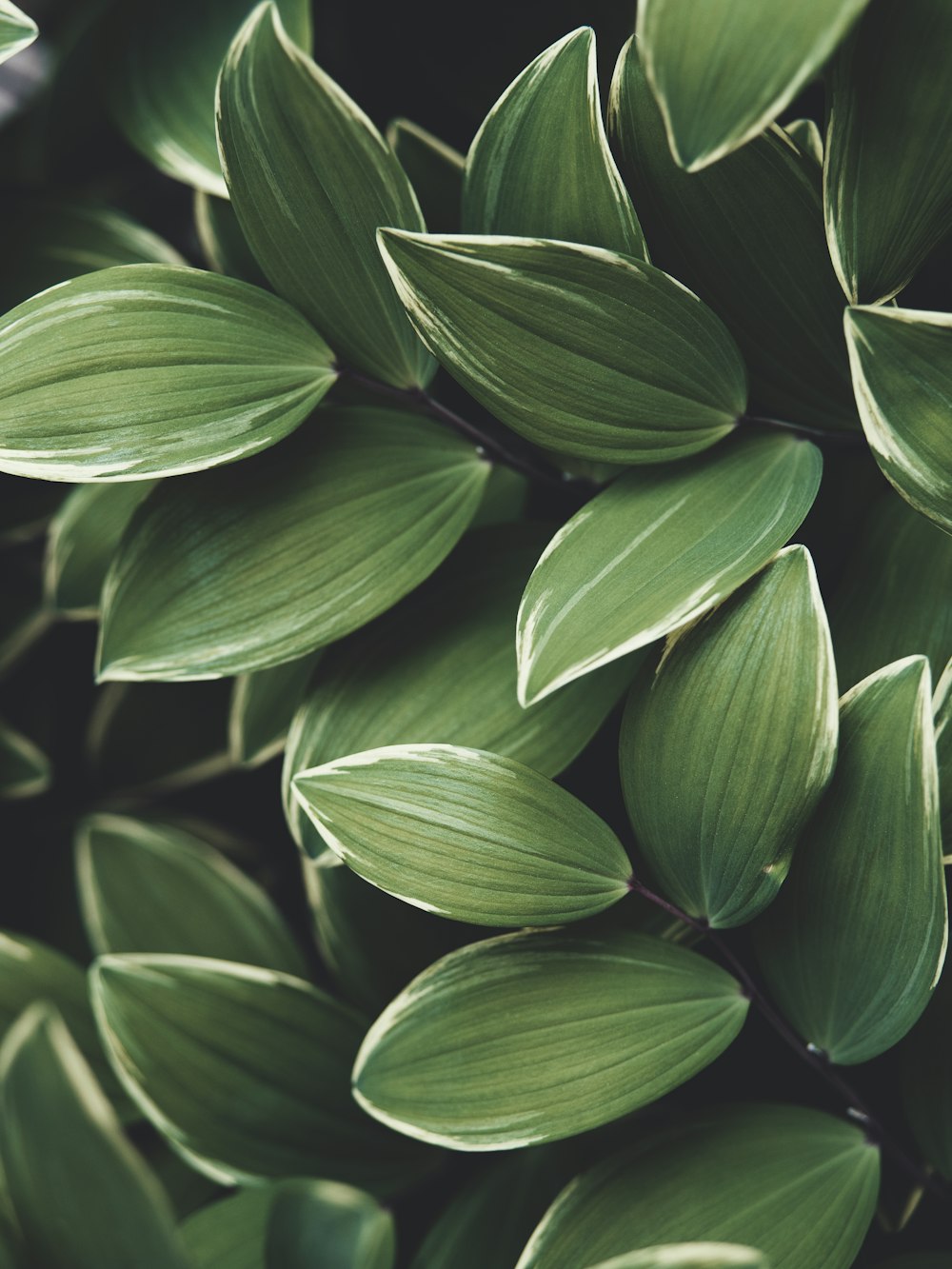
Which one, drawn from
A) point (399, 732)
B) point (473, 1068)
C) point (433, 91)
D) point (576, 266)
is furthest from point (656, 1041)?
point (433, 91)

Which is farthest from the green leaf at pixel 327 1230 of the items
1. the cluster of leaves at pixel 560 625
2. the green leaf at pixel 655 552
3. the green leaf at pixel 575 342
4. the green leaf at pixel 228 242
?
the green leaf at pixel 228 242

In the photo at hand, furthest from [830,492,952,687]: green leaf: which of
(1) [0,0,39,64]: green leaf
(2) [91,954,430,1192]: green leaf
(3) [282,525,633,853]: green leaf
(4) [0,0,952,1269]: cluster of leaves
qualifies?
(1) [0,0,39,64]: green leaf

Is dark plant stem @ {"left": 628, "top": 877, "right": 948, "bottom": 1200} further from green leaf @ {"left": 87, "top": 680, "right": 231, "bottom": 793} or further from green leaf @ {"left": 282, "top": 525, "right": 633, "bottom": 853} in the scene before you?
green leaf @ {"left": 87, "top": 680, "right": 231, "bottom": 793}

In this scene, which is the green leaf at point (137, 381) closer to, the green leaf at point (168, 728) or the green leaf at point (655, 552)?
the green leaf at point (655, 552)

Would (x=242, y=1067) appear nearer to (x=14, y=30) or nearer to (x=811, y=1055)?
(x=811, y=1055)

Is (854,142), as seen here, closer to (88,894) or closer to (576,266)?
(576,266)
